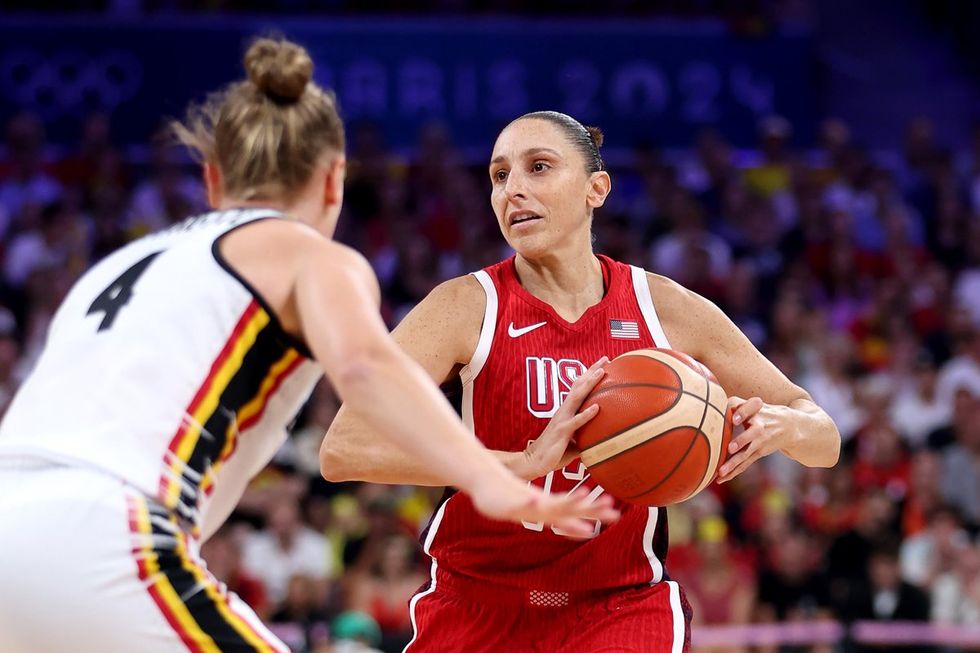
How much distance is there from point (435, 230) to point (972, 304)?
463 centimetres

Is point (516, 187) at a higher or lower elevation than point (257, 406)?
higher

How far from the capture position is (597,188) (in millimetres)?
4605

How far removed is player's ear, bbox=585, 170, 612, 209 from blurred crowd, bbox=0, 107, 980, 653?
3579 mm

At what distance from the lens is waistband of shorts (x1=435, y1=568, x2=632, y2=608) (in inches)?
166

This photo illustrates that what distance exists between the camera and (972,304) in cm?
1195

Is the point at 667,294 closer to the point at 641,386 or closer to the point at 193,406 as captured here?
the point at 641,386

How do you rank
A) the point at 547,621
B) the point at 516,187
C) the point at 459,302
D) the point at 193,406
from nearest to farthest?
the point at 193,406 → the point at 547,621 → the point at 459,302 → the point at 516,187

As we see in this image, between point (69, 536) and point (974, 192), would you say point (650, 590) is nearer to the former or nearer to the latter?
point (69, 536)

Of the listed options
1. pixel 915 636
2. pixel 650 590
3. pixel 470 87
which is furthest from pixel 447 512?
pixel 470 87

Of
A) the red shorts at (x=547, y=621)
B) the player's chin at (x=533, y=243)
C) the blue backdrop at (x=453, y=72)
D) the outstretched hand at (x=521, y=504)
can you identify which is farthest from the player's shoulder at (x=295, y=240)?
the blue backdrop at (x=453, y=72)

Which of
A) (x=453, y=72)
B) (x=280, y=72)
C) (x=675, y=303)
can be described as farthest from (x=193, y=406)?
(x=453, y=72)

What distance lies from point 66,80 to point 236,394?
10819mm

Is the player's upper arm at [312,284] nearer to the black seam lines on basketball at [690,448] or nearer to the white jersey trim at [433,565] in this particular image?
the black seam lines on basketball at [690,448]

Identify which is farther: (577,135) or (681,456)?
(577,135)
